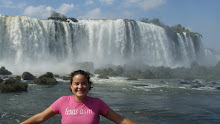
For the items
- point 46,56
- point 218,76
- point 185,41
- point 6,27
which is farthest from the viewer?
point 185,41

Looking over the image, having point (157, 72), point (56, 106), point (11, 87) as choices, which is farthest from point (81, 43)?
point (56, 106)

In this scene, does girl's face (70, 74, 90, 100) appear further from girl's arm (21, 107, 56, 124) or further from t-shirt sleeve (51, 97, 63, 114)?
girl's arm (21, 107, 56, 124)

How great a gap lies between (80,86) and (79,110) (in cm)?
23

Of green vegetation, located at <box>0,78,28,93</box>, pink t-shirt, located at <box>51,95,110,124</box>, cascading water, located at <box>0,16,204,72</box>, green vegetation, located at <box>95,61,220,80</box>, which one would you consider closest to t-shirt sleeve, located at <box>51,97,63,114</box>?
pink t-shirt, located at <box>51,95,110,124</box>

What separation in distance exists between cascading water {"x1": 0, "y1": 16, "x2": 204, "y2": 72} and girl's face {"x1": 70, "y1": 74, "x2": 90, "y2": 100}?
82.8ft

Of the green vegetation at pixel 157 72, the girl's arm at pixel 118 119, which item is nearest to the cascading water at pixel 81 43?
the green vegetation at pixel 157 72

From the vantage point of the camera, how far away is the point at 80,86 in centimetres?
239

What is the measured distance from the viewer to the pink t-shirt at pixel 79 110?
2330 millimetres

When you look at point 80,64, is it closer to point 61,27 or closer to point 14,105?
point 61,27

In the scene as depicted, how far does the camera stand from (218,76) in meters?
33.2

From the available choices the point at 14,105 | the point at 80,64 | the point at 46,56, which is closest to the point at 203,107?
the point at 14,105

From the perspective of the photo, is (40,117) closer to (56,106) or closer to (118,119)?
(56,106)

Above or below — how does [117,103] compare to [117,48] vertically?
below

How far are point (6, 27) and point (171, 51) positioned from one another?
3310 cm
